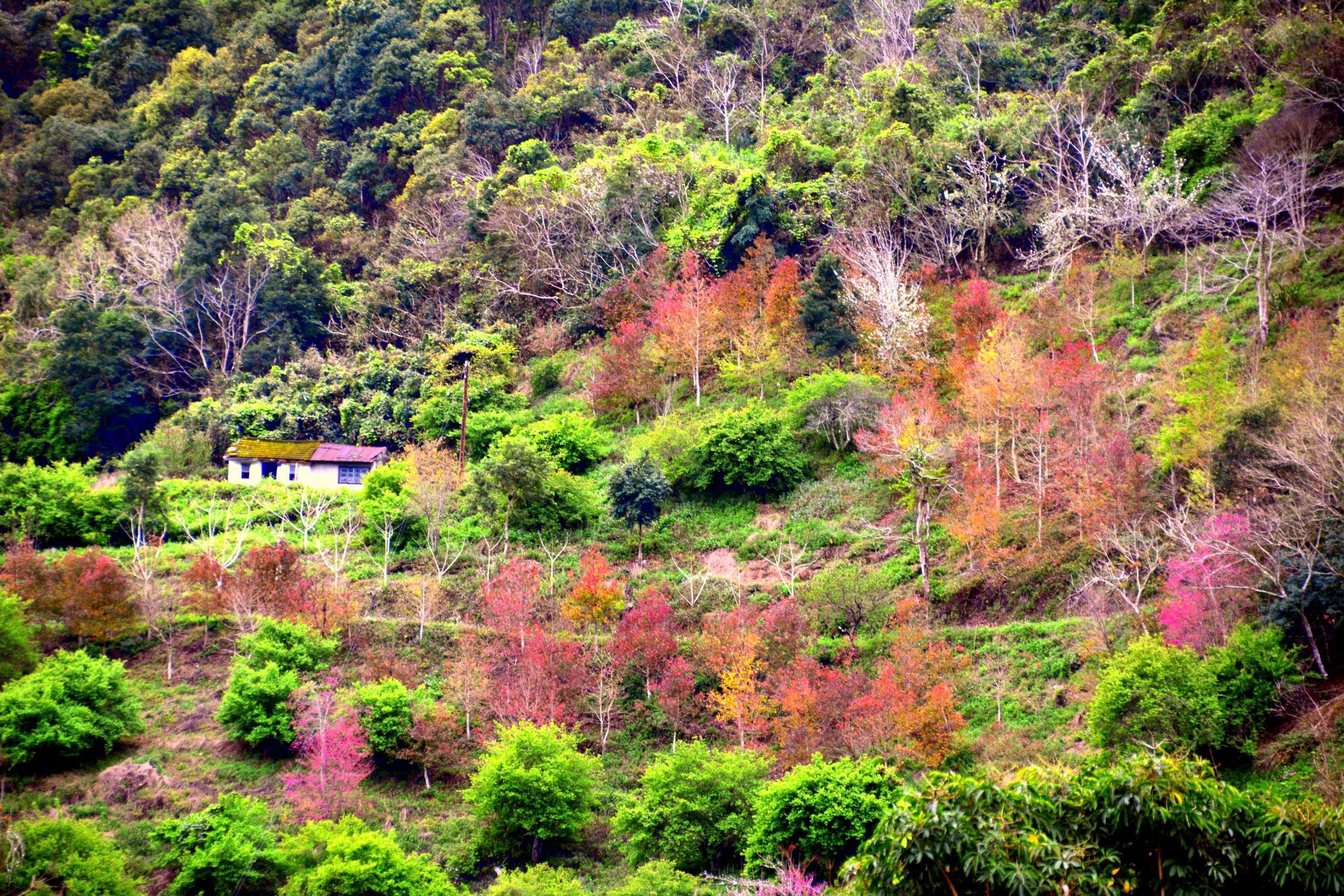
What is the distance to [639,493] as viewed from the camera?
45.0 metres

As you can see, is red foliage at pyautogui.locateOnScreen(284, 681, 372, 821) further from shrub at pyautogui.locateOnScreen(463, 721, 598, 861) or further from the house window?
the house window

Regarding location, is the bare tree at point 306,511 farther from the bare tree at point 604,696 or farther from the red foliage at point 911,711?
the red foliage at point 911,711

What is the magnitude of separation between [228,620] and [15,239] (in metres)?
58.8

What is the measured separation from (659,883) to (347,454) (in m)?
35.6

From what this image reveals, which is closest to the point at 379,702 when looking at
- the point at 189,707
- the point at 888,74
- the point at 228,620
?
the point at 189,707

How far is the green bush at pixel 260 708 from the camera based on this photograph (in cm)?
3641

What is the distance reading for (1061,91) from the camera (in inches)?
2218

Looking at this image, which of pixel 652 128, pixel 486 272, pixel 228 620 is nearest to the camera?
pixel 228 620

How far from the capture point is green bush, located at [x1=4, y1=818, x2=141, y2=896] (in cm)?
2838

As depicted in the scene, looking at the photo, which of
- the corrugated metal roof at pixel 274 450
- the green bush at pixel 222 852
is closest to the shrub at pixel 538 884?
the green bush at pixel 222 852

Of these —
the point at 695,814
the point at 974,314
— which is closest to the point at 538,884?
the point at 695,814

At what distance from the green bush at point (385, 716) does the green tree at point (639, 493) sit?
11878mm

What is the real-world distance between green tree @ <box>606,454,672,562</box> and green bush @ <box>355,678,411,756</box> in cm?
1188

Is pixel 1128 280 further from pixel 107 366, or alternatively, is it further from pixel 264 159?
pixel 264 159
